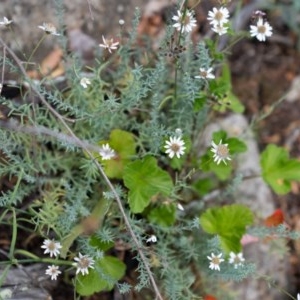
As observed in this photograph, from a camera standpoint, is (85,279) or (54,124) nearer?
(85,279)

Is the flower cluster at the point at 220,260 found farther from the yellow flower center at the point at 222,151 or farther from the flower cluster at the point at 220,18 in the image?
the flower cluster at the point at 220,18

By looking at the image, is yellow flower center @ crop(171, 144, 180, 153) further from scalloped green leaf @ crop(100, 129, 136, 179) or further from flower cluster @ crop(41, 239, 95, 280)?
flower cluster @ crop(41, 239, 95, 280)

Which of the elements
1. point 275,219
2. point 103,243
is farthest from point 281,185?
point 103,243

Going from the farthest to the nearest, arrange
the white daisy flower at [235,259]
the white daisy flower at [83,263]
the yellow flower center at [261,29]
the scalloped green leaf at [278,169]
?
1. the scalloped green leaf at [278,169]
2. the white daisy flower at [235,259]
3. the yellow flower center at [261,29]
4. the white daisy flower at [83,263]

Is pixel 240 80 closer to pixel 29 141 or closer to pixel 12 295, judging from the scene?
pixel 29 141

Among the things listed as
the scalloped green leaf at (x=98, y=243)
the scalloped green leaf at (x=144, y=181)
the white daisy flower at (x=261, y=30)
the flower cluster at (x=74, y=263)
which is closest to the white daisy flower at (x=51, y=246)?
the flower cluster at (x=74, y=263)

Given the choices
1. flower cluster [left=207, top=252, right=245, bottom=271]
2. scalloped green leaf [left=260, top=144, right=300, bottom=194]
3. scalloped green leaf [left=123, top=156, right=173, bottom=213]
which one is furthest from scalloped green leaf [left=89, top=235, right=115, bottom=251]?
scalloped green leaf [left=260, top=144, right=300, bottom=194]
